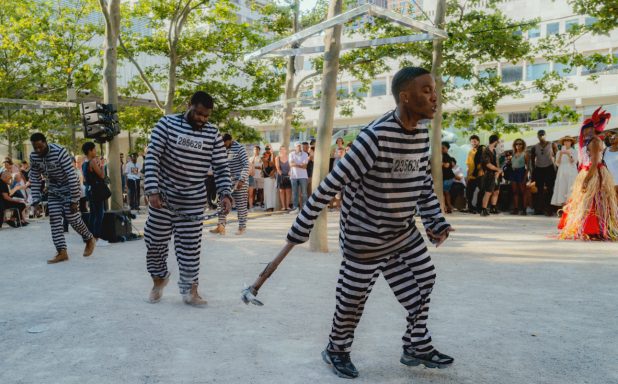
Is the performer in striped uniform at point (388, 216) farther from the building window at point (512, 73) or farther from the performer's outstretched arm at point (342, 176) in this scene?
the building window at point (512, 73)

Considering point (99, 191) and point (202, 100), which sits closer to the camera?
point (202, 100)

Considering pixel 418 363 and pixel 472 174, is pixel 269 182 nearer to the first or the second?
pixel 472 174

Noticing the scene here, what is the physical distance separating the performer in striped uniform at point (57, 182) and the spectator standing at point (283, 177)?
29.4 ft

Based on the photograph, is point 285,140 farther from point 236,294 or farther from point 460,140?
point 236,294

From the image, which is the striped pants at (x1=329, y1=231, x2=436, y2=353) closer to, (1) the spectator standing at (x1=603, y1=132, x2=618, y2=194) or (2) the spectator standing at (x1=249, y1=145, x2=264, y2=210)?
(1) the spectator standing at (x1=603, y1=132, x2=618, y2=194)

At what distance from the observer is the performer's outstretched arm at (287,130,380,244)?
335 cm

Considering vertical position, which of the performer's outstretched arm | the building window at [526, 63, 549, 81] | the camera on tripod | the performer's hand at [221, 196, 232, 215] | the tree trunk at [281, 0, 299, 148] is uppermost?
the building window at [526, 63, 549, 81]

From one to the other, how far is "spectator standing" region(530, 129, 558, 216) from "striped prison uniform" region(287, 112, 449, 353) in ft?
39.3

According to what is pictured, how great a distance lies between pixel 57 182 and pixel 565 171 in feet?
37.8

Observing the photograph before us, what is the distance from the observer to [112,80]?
1256 cm

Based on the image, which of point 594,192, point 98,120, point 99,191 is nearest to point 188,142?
point 99,191

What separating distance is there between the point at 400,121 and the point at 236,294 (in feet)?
11.4

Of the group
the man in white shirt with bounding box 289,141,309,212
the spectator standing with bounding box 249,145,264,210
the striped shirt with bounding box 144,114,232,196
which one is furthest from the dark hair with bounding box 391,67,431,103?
the spectator standing with bounding box 249,145,264,210

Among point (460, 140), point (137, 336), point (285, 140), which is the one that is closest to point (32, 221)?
point (285, 140)
